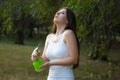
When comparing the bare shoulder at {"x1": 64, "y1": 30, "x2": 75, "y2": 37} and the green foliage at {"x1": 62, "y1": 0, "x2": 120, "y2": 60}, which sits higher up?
the bare shoulder at {"x1": 64, "y1": 30, "x2": 75, "y2": 37}

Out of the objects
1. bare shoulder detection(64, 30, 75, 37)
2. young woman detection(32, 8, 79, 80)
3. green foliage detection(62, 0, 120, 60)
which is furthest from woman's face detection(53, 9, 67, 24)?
green foliage detection(62, 0, 120, 60)

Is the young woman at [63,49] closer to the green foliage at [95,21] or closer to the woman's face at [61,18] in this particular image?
the woman's face at [61,18]

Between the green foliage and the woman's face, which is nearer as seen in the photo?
the woman's face

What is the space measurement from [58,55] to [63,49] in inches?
3.0

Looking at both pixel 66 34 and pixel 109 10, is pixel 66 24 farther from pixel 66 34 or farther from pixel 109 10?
pixel 109 10

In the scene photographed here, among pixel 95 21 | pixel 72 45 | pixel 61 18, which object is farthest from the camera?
pixel 95 21

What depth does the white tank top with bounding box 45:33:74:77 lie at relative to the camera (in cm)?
343

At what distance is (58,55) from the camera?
342 centimetres

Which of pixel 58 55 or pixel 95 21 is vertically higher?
pixel 58 55

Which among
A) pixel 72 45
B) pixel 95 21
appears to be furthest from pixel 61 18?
pixel 95 21

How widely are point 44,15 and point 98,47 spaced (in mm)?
5259

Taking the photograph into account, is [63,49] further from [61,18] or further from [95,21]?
[95,21]

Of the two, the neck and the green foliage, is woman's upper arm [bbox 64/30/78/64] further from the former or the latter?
the green foliage

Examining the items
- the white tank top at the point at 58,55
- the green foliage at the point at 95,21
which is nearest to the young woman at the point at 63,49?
the white tank top at the point at 58,55
